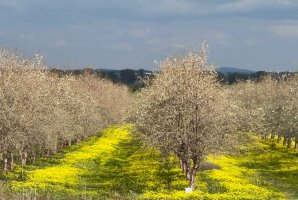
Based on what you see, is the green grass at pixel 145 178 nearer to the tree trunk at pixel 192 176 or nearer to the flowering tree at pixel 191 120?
the tree trunk at pixel 192 176

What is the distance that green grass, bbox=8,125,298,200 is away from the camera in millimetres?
38844

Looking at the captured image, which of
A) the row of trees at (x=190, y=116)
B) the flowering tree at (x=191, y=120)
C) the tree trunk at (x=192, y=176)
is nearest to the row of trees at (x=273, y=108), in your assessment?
the row of trees at (x=190, y=116)

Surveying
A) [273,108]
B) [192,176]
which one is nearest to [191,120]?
[192,176]

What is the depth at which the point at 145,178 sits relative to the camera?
46781 mm

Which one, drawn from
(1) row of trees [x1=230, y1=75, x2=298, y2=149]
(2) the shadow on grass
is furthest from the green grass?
(1) row of trees [x1=230, y1=75, x2=298, y2=149]

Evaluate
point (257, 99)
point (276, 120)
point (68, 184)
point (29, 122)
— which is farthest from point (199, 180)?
point (257, 99)

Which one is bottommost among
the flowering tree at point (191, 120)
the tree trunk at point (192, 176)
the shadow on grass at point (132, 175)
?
the shadow on grass at point (132, 175)

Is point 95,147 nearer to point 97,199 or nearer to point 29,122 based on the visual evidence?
point 29,122

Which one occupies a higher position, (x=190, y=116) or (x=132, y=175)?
(x=190, y=116)

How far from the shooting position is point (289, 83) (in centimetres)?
9731

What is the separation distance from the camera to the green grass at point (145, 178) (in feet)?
127

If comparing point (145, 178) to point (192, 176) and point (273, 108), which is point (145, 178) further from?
point (273, 108)

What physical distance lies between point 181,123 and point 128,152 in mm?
34756

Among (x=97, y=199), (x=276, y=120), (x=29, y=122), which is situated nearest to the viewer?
(x=97, y=199)
